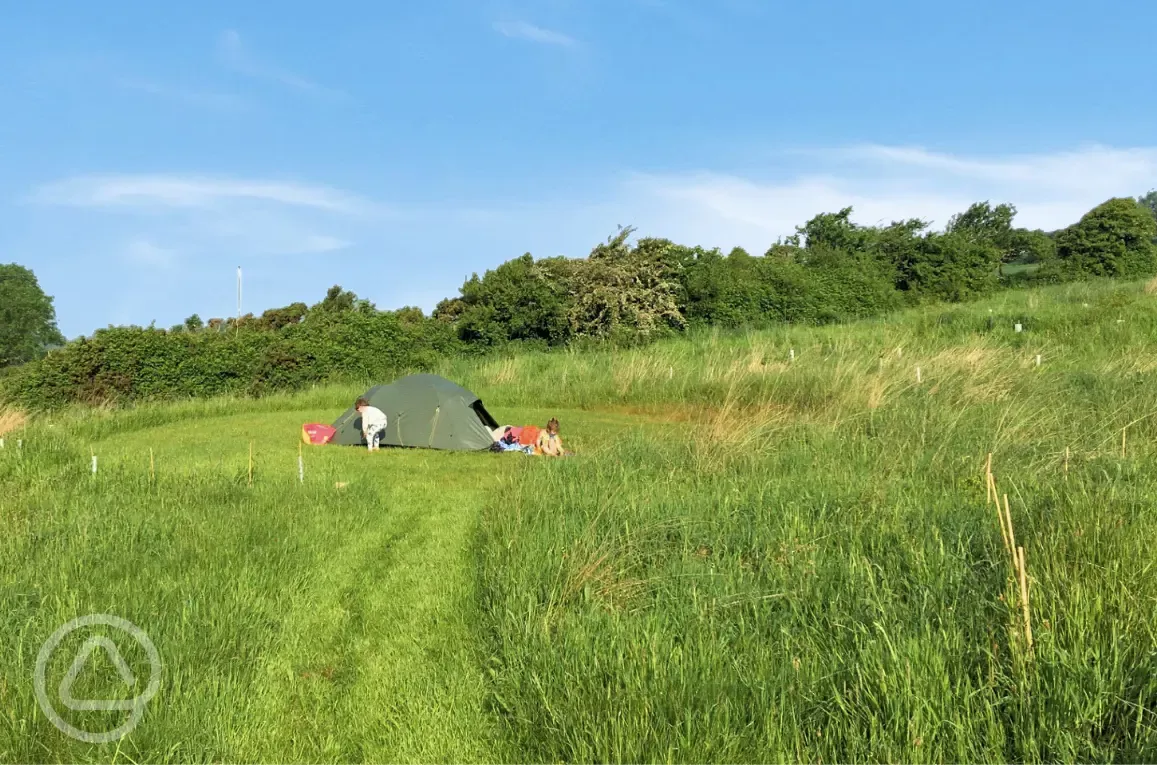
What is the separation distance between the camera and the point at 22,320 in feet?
154

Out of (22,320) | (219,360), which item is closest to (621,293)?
(219,360)

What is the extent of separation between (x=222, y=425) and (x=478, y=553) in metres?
10.9

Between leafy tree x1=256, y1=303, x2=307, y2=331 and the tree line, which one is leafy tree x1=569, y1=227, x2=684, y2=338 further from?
leafy tree x1=256, y1=303, x2=307, y2=331

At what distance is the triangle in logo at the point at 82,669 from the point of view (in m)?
3.20

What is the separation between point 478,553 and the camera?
5551mm

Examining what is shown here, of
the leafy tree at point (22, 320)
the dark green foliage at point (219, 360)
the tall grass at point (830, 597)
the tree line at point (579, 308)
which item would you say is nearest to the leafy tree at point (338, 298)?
the tree line at point (579, 308)

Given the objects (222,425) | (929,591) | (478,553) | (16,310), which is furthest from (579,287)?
(16,310)

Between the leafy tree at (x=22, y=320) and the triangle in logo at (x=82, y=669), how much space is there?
5010 centimetres

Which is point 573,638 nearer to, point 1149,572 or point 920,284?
point 1149,572

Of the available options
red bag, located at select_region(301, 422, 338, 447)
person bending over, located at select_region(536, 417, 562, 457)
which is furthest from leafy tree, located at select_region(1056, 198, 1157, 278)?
red bag, located at select_region(301, 422, 338, 447)

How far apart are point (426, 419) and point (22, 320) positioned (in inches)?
1825

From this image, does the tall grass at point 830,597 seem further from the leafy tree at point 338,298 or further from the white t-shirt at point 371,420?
the leafy tree at point 338,298

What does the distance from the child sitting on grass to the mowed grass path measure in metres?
3.66

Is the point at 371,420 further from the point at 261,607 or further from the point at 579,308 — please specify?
the point at 579,308
